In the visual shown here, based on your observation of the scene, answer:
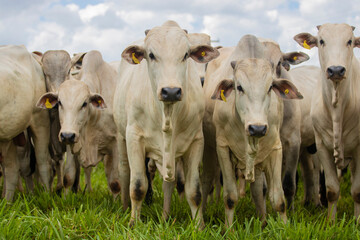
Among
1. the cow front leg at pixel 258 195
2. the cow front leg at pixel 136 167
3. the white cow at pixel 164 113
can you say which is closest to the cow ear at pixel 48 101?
the white cow at pixel 164 113

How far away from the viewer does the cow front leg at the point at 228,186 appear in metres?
5.46

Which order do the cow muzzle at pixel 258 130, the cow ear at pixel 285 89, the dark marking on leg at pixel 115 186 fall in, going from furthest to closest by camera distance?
the dark marking on leg at pixel 115 186, the cow ear at pixel 285 89, the cow muzzle at pixel 258 130

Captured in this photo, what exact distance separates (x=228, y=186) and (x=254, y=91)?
3.69ft

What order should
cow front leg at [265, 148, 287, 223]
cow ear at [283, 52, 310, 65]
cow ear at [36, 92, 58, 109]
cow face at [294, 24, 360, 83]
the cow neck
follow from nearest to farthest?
cow front leg at [265, 148, 287, 223]
cow face at [294, 24, 360, 83]
the cow neck
cow ear at [36, 92, 58, 109]
cow ear at [283, 52, 310, 65]

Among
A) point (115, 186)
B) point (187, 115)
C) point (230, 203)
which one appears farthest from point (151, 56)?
point (115, 186)

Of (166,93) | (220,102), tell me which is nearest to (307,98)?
(220,102)

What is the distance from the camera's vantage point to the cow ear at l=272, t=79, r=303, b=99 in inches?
204

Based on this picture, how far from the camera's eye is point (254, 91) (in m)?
4.90

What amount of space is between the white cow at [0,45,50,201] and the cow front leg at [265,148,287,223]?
3035 mm

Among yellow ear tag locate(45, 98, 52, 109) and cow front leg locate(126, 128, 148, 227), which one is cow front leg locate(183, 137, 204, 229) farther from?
yellow ear tag locate(45, 98, 52, 109)

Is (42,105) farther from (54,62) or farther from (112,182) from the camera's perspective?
(112,182)

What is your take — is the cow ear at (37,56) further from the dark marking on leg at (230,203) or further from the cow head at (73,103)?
the dark marking on leg at (230,203)

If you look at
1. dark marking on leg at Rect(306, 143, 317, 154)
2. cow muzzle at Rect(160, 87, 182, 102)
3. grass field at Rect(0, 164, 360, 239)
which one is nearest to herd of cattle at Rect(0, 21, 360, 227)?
cow muzzle at Rect(160, 87, 182, 102)

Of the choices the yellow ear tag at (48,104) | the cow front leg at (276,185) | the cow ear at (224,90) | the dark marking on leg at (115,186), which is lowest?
the dark marking on leg at (115,186)
